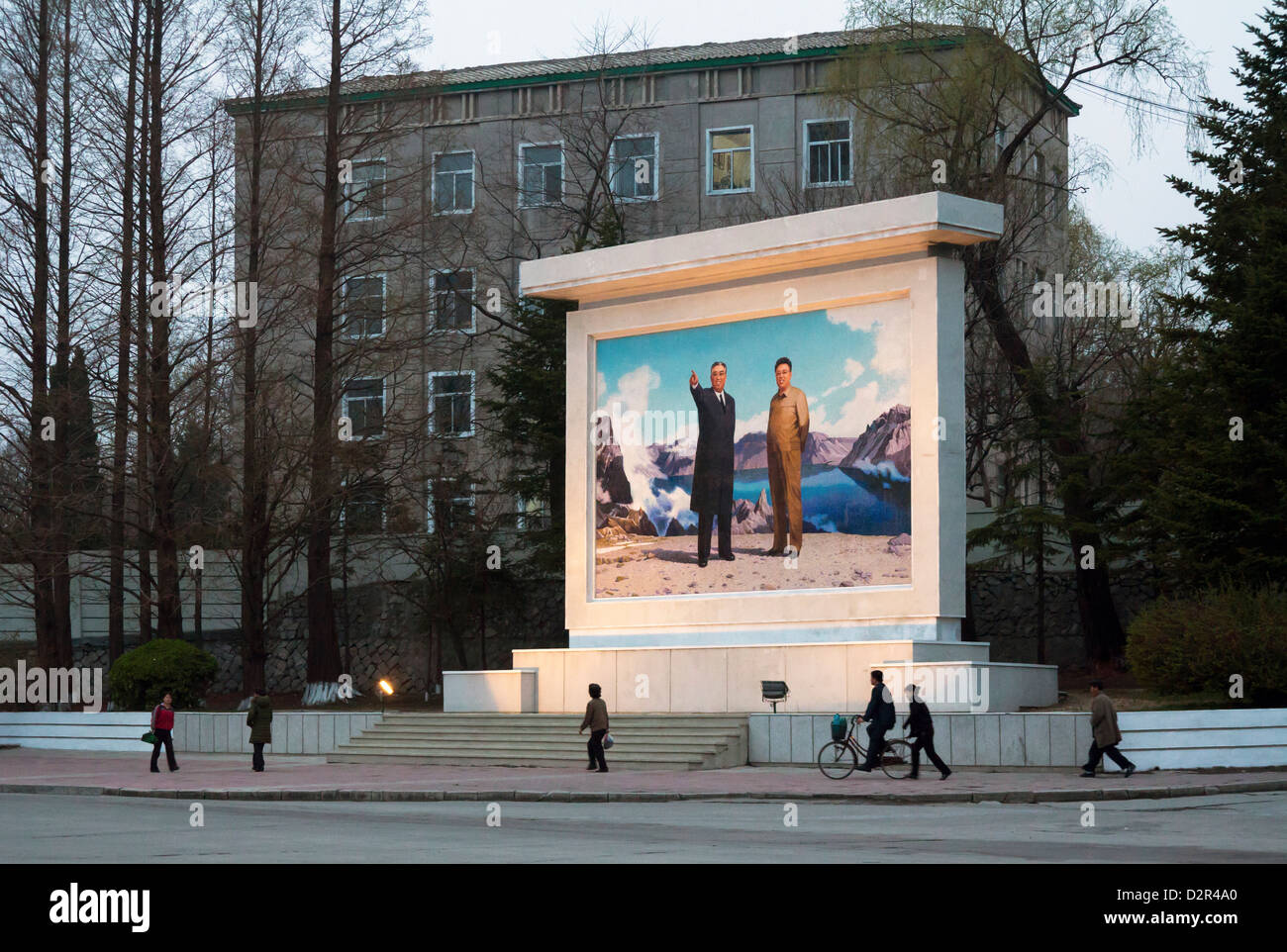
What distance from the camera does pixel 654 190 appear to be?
5288cm

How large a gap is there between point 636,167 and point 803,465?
2293 cm

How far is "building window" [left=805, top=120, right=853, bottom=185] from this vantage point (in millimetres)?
50312

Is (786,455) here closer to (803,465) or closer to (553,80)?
(803,465)

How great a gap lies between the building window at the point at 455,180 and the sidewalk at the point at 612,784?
28210 millimetres

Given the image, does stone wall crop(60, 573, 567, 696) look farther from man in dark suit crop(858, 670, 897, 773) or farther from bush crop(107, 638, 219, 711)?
man in dark suit crop(858, 670, 897, 773)

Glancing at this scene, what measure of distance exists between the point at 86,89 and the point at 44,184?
107 inches

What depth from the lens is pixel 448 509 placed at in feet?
146

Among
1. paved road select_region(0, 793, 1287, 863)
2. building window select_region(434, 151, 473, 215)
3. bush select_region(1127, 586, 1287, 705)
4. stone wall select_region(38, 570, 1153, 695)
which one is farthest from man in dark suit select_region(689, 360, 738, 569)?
building window select_region(434, 151, 473, 215)

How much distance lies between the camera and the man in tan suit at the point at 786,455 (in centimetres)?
3266

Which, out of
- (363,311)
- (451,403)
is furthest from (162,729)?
(451,403)

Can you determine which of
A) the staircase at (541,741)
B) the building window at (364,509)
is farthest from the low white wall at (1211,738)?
the building window at (364,509)

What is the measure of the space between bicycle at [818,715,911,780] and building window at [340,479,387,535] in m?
17.9

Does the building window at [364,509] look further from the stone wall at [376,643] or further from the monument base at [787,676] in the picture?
the monument base at [787,676]

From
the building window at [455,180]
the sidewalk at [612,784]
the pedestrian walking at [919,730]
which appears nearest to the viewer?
the sidewalk at [612,784]
